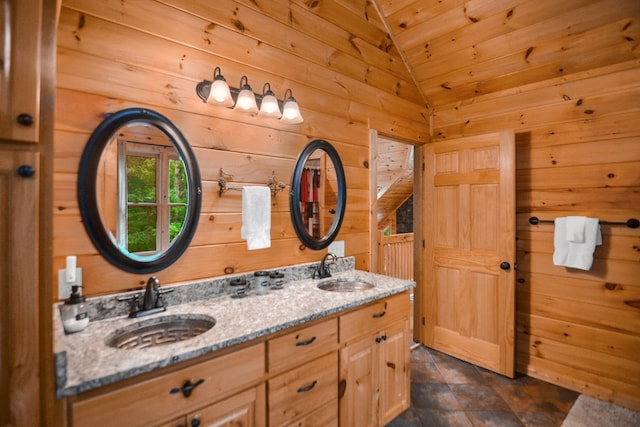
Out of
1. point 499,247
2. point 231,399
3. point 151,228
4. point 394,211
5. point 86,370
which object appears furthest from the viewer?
point 394,211

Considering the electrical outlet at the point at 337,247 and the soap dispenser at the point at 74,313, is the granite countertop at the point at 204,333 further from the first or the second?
the electrical outlet at the point at 337,247

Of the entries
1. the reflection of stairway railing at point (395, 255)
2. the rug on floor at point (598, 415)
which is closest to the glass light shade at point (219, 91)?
the rug on floor at point (598, 415)

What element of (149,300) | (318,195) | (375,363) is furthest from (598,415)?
(149,300)

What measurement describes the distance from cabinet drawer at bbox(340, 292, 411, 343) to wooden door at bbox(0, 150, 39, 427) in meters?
1.19

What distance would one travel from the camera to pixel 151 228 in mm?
1502

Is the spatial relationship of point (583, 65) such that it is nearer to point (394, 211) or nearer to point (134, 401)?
point (134, 401)

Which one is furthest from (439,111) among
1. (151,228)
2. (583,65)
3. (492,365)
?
(151,228)

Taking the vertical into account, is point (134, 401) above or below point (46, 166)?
below

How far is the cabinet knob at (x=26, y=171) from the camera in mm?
742

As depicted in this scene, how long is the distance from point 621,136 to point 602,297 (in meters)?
1.16

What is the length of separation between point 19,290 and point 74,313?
502mm

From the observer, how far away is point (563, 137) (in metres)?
2.39

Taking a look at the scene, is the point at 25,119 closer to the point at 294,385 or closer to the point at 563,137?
the point at 294,385

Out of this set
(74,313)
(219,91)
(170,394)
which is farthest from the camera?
(219,91)
